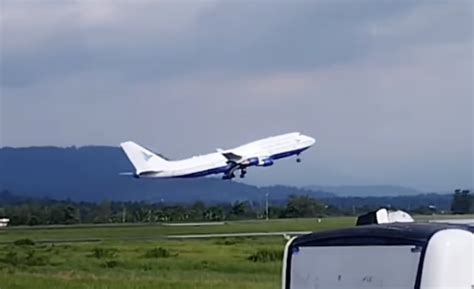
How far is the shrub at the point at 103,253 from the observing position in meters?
40.5

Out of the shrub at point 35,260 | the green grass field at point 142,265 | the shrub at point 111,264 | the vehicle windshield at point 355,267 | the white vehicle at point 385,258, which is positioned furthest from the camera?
the shrub at point 35,260

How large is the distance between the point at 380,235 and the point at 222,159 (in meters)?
75.4

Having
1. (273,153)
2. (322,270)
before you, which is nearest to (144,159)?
(273,153)

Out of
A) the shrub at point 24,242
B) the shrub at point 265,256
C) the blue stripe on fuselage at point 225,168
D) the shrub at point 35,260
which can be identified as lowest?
the shrub at point 35,260

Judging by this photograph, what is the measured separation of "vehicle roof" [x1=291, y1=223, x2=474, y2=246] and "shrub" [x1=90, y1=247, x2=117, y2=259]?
34.0 m

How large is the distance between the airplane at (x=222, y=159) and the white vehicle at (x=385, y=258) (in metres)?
67.4

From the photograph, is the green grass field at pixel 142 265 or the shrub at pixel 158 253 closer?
the green grass field at pixel 142 265

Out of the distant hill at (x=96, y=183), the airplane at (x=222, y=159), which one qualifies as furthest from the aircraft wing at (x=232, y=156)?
the distant hill at (x=96, y=183)

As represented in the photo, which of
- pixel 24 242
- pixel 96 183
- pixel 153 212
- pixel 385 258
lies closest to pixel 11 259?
pixel 24 242

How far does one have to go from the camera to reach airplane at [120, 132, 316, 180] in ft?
254

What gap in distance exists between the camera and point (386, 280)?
6086 millimetres

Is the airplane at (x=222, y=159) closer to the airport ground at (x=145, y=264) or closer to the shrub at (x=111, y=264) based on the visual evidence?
the airport ground at (x=145, y=264)

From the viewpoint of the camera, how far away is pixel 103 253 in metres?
41.9

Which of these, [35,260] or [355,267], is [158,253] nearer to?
[35,260]
